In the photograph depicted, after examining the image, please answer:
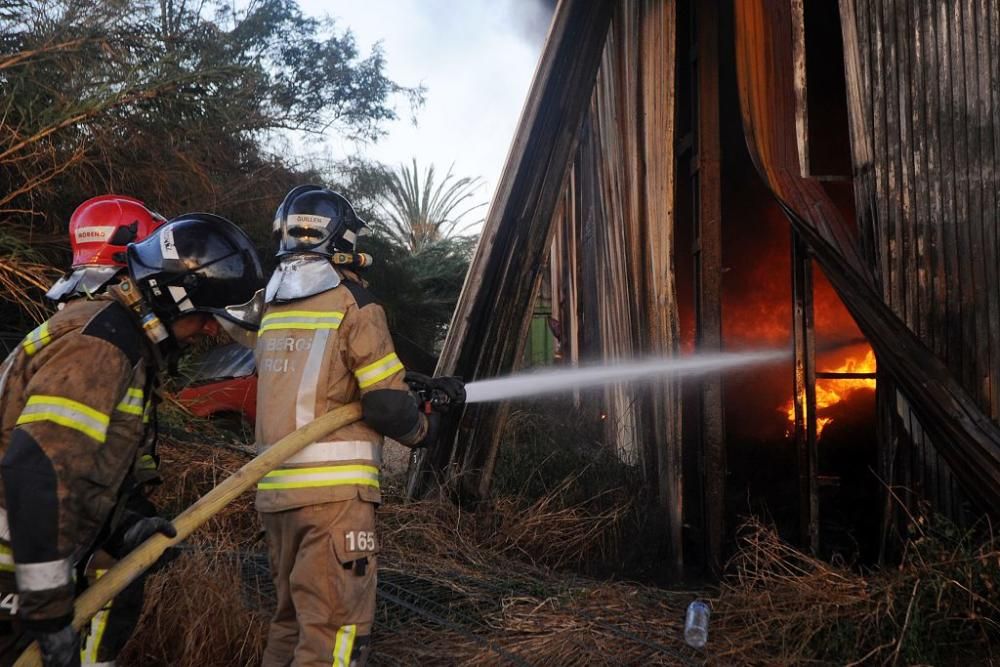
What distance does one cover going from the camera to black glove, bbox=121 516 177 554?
2523 millimetres

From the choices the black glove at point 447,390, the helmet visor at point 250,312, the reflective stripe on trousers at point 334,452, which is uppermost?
the helmet visor at point 250,312

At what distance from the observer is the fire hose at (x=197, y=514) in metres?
2.35

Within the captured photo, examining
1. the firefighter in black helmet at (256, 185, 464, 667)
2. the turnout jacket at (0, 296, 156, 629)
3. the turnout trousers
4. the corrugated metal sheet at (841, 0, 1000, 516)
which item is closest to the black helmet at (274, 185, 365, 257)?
the firefighter in black helmet at (256, 185, 464, 667)

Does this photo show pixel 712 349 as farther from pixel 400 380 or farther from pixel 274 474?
pixel 274 474

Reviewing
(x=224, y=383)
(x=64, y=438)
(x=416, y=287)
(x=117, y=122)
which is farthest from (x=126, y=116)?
(x=416, y=287)

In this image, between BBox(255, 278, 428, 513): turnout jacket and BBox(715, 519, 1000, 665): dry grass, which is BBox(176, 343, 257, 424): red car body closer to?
BBox(255, 278, 428, 513): turnout jacket

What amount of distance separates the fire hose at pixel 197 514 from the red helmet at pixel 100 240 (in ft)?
2.61

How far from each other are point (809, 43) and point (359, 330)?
6.58 m

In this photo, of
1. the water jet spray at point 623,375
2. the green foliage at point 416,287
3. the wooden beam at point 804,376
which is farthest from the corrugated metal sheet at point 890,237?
the green foliage at point 416,287

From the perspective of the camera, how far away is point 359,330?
305 centimetres

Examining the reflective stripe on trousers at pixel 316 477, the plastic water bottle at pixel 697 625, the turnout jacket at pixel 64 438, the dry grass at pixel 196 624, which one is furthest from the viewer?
the plastic water bottle at pixel 697 625

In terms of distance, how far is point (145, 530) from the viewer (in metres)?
2.65

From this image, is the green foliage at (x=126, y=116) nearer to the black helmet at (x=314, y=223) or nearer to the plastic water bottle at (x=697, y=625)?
the black helmet at (x=314, y=223)

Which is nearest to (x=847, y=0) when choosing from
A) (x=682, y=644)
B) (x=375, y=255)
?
(x=682, y=644)
